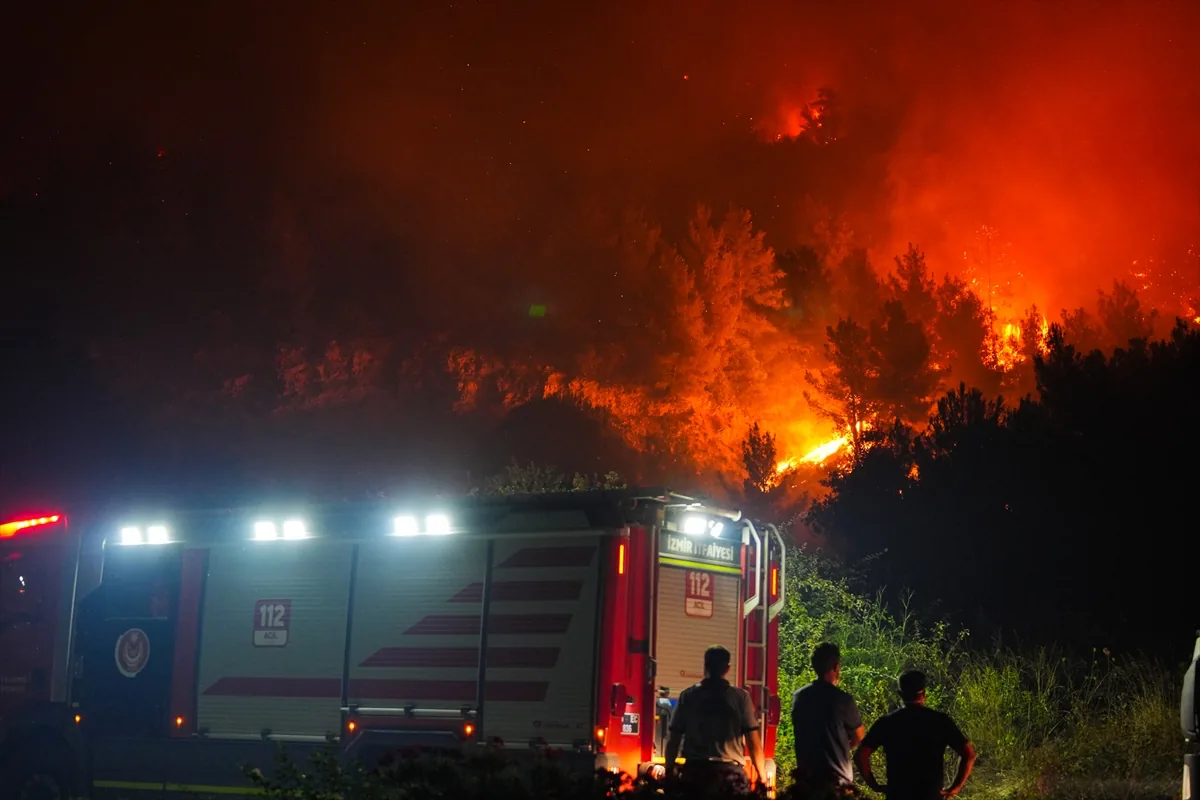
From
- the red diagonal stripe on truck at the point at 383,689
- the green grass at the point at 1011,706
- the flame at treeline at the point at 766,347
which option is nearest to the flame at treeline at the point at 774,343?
the flame at treeline at the point at 766,347

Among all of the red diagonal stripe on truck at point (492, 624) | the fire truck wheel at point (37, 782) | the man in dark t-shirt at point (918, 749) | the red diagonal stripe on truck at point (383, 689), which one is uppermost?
the red diagonal stripe on truck at point (492, 624)

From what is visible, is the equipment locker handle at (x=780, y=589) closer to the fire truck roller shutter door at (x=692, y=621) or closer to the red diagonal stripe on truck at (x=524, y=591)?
the fire truck roller shutter door at (x=692, y=621)

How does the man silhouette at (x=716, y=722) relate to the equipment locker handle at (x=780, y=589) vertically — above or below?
below

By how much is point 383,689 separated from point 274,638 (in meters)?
1.31

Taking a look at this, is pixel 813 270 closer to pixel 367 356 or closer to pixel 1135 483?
pixel 367 356

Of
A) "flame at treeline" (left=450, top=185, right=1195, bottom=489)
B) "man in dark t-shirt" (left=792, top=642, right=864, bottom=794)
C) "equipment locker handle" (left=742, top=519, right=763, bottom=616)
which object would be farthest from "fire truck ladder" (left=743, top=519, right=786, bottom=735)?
"flame at treeline" (left=450, top=185, right=1195, bottom=489)

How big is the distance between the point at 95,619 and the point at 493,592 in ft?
14.4

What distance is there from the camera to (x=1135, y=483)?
87.5 feet

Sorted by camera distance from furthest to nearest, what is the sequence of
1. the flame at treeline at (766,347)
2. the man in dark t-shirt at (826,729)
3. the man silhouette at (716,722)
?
the flame at treeline at (766,347) → the man silhouette at (716,722) → the man in dark t-shirt at (826,729)

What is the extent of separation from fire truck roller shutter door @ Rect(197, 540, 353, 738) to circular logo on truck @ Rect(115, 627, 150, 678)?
74cm

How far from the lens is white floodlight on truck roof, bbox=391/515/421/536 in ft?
36.5

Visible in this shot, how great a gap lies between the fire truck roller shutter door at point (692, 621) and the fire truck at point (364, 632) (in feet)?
0.06

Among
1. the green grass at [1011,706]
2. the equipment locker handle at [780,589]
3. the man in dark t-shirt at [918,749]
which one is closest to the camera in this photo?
the man in dark t-shirt at [918,749]

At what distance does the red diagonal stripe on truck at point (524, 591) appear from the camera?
1028 cm
